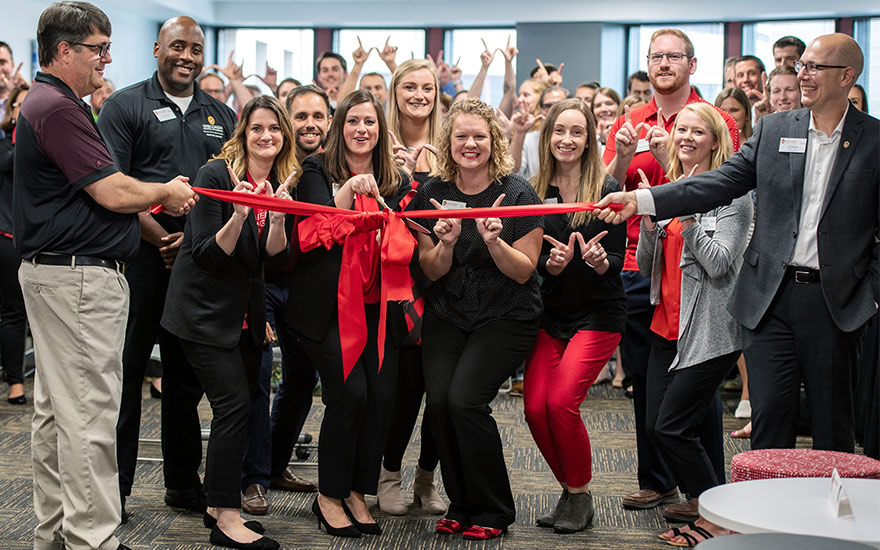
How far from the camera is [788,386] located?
2.96m

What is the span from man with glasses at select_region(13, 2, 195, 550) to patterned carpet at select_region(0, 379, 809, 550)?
0.50 meters

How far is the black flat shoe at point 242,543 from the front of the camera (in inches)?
125

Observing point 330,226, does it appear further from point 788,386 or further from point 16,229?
point 788,386

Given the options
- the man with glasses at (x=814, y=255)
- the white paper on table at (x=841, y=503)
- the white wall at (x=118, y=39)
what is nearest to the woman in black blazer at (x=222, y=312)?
the man with glasses at (x=814, y=255)

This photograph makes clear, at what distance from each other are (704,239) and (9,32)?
32.2 ft

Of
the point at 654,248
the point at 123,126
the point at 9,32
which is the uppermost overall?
the point at 9,32

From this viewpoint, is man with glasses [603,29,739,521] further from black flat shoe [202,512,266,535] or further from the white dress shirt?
black flat shoe [202,512,266,535]

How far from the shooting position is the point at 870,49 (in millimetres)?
11844

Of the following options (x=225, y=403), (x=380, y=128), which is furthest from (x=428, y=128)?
(x=225, y=403)

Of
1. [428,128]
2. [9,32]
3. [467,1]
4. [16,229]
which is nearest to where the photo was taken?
[16,229]

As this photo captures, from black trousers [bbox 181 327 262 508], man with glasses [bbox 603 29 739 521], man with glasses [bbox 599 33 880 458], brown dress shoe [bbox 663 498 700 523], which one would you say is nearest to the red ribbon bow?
black trousers [bbox 181 327 262 508]

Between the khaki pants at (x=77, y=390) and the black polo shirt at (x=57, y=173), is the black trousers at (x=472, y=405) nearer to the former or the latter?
the khaki pants at (x=77, y=390)

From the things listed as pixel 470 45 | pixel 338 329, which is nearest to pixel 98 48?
pixel 338 329

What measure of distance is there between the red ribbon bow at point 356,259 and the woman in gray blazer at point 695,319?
960 millimetres
